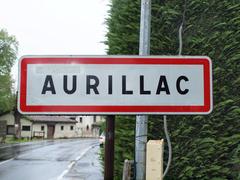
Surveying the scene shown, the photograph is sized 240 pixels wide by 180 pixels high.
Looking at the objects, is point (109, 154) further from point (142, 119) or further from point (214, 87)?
point (214, 87)

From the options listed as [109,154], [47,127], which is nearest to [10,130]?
[47,127]

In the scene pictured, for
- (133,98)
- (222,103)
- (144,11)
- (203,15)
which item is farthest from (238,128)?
(133,98)

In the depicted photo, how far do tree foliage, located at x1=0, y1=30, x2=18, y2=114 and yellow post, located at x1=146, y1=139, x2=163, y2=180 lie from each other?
75401 millimetres

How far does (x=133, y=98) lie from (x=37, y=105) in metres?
0.58

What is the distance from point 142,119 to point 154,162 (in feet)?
2.70

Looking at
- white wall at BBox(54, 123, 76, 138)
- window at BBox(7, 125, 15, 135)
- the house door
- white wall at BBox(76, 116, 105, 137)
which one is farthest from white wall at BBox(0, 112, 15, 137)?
white wall at BBox(76, 116, 105, 137)

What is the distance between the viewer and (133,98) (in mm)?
2887

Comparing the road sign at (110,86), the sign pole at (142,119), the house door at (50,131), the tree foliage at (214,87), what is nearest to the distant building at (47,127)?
the house door at (50,131)

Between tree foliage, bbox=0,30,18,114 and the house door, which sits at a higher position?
tree foliage, bbox=0,30,18,114

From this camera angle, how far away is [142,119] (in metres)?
4.12

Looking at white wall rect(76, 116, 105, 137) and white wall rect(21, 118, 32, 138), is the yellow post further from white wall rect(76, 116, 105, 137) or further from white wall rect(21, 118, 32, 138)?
white wall rect(76, 116, 105, 137)

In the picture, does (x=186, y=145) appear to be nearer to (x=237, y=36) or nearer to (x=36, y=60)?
(x=237, y=36)

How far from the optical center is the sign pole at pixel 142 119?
152 inches

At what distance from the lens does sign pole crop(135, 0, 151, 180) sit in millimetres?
3854
